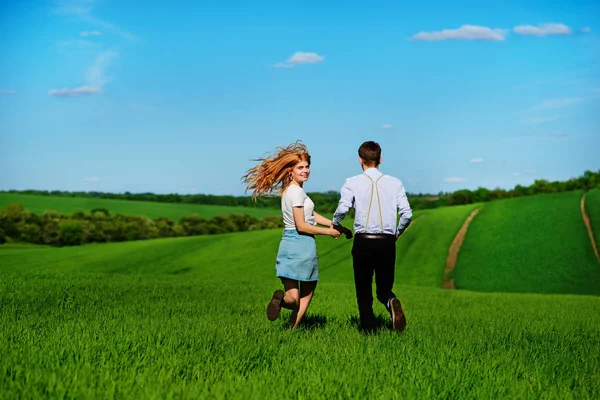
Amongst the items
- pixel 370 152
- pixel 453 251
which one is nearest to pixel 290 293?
pixel 370 152

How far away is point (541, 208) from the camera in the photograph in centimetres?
4869

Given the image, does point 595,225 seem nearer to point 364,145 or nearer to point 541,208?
point 541,208

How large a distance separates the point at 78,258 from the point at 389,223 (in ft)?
158

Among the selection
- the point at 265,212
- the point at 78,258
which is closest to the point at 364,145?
the point at 78,258

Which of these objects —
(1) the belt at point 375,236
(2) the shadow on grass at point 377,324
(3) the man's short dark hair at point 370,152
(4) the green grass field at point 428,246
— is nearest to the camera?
(1) the belt at point 375,236

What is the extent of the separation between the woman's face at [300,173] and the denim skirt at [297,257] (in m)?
0.76

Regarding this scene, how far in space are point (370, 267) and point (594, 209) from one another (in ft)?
144

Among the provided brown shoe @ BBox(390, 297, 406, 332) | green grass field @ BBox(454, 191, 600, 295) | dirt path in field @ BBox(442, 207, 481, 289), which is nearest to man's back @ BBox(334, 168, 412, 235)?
brown shoe @ BBox(390, 297, 406, 332)

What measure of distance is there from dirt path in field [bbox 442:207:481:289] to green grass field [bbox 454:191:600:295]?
0.43 meters

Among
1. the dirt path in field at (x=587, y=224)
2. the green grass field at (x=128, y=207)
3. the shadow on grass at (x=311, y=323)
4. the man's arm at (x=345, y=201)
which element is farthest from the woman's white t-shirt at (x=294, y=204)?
the green grass field at (x=128, y=207)

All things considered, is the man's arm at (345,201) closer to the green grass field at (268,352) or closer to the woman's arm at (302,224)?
the woman's arm at (302,224)

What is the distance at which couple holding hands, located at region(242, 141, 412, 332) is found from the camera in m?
8.29

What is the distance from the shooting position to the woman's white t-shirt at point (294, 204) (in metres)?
8.51

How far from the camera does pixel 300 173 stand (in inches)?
345
